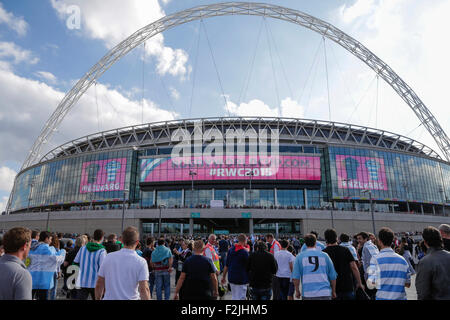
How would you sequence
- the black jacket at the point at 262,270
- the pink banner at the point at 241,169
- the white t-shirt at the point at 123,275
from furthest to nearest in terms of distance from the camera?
the pink banner at the point at 241,169
the black jacket at the point at 262,270
the white t-shirt at the point at 123,275

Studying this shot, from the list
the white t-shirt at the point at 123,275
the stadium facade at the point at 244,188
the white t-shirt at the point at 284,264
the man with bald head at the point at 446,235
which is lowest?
→ the white t-shirt at the point at 284,264

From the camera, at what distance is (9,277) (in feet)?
9.70

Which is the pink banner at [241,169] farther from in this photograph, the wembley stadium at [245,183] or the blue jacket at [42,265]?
the blue jacket at [42,265]

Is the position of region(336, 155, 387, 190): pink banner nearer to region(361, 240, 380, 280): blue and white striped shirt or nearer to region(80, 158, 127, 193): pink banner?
region(80, 158, 127, 193): pink banner

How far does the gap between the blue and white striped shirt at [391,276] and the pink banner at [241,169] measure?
2170 inches

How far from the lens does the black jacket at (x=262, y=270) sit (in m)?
6.69

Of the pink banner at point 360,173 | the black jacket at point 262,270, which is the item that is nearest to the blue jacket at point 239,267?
the black jacket at point 262,270

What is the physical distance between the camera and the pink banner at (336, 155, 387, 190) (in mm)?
62438

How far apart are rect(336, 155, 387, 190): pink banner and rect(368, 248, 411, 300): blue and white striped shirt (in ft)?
202

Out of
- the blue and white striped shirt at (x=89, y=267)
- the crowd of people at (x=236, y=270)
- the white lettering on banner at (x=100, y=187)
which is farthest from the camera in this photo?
the white lettering on banner at (x=100, y=187)

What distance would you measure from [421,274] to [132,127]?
78.8 meters
